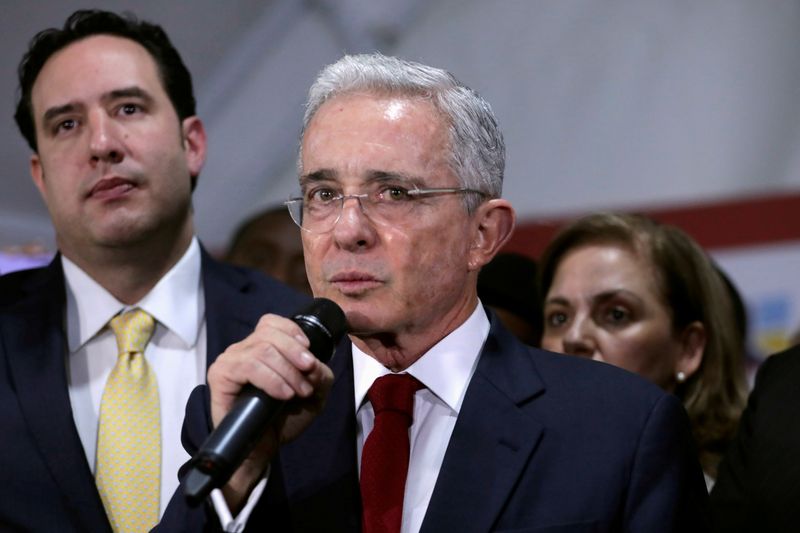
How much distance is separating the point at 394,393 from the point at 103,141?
2.86 feet

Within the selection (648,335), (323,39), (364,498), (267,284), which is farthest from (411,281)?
(323,39)

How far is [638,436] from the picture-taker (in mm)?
1716

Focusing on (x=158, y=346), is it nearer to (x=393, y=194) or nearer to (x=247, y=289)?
(x=247, y=289)

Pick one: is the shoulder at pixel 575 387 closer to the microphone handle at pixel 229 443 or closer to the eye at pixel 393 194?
the eye at pixel 393 194

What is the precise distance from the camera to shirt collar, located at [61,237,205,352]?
2268mm

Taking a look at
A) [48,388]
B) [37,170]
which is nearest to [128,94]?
[37,170]

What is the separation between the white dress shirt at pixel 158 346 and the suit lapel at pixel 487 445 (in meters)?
0.63

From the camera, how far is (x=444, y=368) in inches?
69.9

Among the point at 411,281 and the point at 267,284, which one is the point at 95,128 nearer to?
the point at 267,284

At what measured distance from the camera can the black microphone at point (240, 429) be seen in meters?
1.29

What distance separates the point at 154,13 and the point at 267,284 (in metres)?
1.63

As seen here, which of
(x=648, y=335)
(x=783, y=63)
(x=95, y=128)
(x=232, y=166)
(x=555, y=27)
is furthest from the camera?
(x=232, y=166)

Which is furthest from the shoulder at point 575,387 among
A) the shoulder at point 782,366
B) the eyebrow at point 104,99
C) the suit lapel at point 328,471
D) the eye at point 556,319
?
the eyebrow at point 104,99

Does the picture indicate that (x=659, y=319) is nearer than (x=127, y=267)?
No
